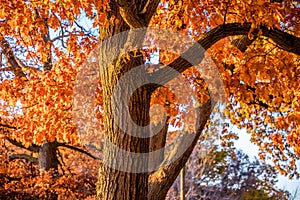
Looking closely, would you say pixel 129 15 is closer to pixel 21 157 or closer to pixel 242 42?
pixel 242 42

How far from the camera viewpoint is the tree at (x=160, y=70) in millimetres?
6363

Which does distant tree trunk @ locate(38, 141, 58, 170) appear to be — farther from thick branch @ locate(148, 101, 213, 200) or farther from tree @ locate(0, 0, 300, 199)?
thick branch @ locate(148, 101, 213, 200)

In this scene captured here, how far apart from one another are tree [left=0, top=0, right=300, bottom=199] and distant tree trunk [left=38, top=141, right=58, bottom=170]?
195 cm

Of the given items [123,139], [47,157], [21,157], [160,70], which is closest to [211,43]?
[160,70]

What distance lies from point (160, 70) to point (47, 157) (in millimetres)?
9003

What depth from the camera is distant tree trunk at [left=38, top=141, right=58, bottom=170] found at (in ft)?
47.3

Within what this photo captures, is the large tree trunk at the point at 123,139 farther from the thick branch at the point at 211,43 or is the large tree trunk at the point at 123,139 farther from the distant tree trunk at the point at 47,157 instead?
the distant tree trunk at the point at 47,157

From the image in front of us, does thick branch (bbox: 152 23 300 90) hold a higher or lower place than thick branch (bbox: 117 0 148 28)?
lower

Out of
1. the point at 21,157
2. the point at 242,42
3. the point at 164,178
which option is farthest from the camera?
the point at 21,157

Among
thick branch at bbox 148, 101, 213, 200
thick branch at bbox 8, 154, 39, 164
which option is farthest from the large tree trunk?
thick branch at bbox 8, 154, 39, 164

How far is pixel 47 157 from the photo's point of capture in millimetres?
14438

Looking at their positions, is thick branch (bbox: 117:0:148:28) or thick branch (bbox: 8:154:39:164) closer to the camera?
thick branch (bbox: 117:0:148:28)

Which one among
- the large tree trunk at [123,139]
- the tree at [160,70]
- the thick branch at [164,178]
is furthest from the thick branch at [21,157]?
the large tree trunk at [123,139]

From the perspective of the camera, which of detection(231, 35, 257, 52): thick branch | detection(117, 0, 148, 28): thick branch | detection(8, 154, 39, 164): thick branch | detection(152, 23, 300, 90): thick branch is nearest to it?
detection(117, 0, 148, 28): thick branch
